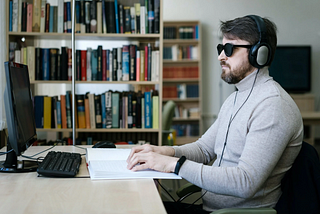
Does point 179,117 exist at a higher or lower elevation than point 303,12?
lower

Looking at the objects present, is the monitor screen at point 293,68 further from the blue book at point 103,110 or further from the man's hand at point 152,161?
the man's hand at point 152,161

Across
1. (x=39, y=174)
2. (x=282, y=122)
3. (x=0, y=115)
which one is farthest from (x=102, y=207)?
(x=0, y=115)

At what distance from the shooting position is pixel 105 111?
248 centimetres

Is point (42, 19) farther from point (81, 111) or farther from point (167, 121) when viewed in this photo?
point (167, 121)

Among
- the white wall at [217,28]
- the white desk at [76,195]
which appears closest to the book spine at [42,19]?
the white desk at [76,195]

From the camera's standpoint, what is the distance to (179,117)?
18.3 feet

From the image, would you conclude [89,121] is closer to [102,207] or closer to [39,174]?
[39,174]

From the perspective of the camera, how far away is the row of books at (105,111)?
246 centimetres

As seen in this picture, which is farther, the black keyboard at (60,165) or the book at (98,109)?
the book at (98,109)

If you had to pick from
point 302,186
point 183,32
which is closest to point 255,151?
point 302,186

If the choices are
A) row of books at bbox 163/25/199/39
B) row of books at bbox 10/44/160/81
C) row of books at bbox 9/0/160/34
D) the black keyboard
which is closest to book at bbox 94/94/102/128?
row of books at bbox 10/44/160/81

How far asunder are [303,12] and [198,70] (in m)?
1.90

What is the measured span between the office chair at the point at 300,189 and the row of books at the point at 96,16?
163 cm

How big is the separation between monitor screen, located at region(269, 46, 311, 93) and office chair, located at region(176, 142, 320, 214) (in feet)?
16.1
